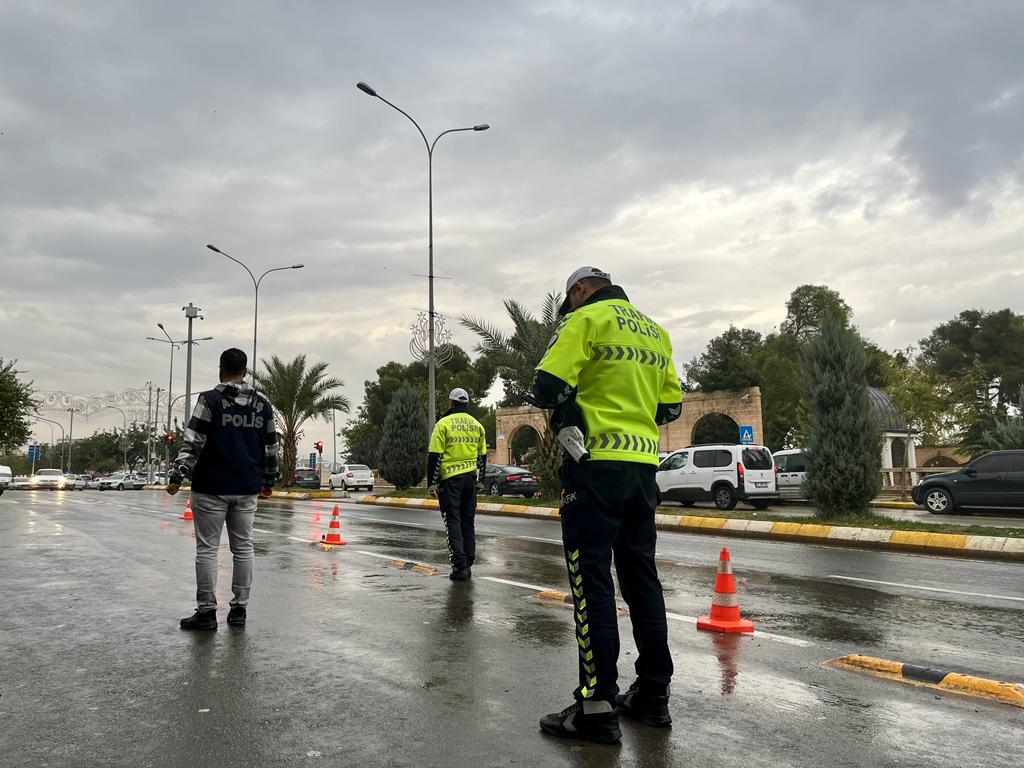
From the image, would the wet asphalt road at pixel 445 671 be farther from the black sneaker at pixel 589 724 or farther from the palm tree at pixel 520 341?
the palm tree at pixel 520 341

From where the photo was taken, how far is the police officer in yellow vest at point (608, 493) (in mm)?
3611

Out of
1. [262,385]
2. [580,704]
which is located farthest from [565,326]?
[262,385]

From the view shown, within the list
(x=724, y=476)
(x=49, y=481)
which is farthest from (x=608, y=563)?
(x=49, y=481)

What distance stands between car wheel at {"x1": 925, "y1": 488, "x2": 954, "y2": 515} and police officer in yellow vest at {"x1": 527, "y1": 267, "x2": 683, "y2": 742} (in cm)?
1817

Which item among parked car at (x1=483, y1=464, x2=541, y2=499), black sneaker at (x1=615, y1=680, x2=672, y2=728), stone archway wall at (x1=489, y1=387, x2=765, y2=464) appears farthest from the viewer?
stone archway wall at (x1=489, y1=387, x2=765, y2=464)

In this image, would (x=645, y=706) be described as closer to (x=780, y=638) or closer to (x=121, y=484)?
(x=780, y=638)

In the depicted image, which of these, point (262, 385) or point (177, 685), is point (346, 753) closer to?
point (177, 685)

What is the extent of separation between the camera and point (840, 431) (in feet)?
52.0

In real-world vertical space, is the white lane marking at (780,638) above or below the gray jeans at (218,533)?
below

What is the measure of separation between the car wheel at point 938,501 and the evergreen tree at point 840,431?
15.2 feet

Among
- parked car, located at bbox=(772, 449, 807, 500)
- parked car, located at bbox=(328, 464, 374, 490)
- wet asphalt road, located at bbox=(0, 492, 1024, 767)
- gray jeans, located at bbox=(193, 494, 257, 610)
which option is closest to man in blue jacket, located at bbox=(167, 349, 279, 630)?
gray jeans, located at bbox=(193, 494, 257, 610)

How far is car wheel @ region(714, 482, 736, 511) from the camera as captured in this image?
22.4 m

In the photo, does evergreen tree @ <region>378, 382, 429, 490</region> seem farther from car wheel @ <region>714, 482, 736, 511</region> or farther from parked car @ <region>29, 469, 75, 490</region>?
parked car @ <region>29, 469, 75, 490</region>

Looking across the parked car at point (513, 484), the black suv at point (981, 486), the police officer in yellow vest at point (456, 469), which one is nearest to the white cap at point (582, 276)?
the police officer in yellow vest at point (456, 469)
